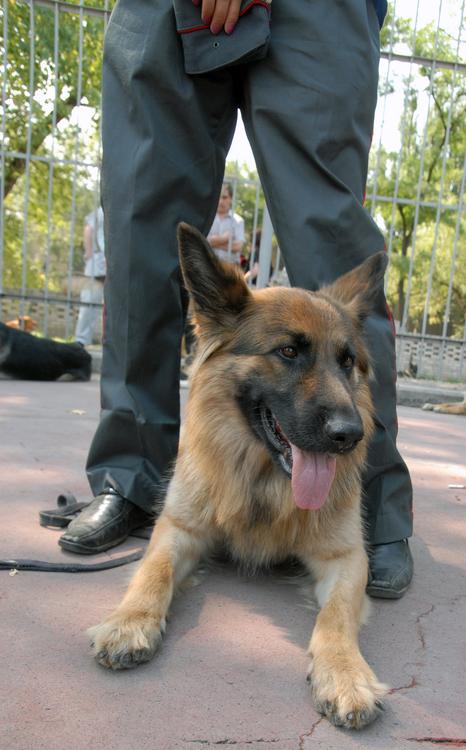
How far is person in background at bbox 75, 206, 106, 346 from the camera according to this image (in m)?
8.55

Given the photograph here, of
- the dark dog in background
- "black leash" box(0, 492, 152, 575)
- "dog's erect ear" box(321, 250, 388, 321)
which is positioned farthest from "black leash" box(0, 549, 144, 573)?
the dark dog in background

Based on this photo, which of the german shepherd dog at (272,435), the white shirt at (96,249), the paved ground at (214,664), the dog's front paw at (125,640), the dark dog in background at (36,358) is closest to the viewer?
the paved ground at (214,664)

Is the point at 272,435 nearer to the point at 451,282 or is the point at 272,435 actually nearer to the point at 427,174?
the point at 451,282

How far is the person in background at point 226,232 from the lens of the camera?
807 cm

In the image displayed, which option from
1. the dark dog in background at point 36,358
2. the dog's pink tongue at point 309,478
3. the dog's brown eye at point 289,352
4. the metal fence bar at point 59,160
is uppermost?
the metal fence bar at point 59,160

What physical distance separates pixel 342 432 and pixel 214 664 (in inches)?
28.5

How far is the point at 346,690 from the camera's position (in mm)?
1587

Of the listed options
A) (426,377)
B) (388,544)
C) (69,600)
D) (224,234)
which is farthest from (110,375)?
(426,377)

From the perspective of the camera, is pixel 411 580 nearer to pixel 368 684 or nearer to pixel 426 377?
pixel 368 684

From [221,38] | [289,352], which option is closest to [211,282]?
[289,352]

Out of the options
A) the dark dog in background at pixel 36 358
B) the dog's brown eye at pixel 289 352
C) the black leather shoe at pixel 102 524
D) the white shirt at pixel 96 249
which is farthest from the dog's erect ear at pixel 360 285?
the white shirt at pixel 96 249

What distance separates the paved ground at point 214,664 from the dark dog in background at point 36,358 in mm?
4413

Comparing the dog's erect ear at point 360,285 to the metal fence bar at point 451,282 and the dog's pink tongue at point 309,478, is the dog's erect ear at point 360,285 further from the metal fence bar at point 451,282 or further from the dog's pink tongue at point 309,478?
the metal fence bar at point 451,282

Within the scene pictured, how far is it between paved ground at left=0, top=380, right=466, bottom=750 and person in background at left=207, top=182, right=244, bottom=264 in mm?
5602
